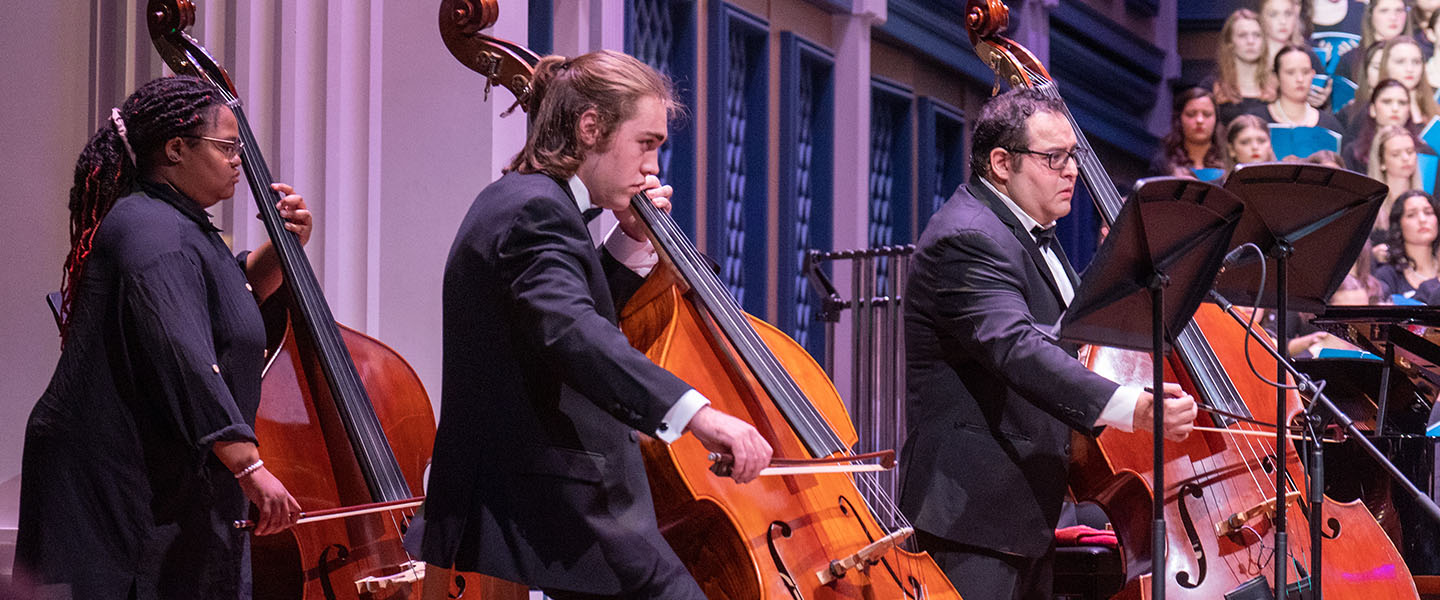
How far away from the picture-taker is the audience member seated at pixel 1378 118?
754 cm

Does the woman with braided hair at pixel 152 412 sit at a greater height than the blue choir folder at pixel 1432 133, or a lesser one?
lesser

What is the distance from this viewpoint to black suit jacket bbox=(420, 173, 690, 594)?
2.15 metres

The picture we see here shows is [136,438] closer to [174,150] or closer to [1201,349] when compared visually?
[174,150]

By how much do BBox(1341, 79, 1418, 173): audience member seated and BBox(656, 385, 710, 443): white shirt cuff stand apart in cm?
628

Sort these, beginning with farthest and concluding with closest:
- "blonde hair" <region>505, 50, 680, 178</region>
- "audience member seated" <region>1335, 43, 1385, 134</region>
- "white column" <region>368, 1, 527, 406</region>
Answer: "audience member seated" <region>1335, 43, 1385, 134</region>, "white column" <region>368, 1, 527, 406</region>, "blonde hair" <region>505, 50, 680, 178</region>

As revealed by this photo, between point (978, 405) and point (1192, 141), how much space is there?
5.47 metres

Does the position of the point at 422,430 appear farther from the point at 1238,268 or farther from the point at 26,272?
the point at 1238,268

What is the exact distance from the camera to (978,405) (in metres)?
3.10

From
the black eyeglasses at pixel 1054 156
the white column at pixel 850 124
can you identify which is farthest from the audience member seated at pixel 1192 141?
the black eyeglasses at pixel 1054 156

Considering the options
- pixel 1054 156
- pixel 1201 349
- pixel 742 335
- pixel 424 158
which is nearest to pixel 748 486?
pixel 742 335

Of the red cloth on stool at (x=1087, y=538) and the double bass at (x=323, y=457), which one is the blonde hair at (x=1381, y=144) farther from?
the double bass at (x=323, y=457)

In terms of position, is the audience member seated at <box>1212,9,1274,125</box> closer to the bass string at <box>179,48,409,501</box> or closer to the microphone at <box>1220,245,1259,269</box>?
the microphone at <box>1220,245,1259,269</box>

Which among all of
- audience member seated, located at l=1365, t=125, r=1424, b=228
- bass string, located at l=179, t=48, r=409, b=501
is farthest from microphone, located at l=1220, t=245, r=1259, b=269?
audience member seated, located at l=1365, t=125, r=1424, b=228

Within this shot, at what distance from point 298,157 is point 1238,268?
2.26 metres
